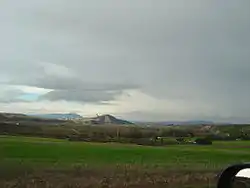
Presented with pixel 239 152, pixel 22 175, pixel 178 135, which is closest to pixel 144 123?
pixel 178 135

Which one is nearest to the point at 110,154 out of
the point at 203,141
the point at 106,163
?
the point at 106,163

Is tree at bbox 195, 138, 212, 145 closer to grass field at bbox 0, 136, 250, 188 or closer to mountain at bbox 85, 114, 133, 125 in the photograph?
grass field at bbox 0, 136, 250, 188

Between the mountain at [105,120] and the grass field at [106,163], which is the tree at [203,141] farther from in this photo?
the mountain at [105,120]

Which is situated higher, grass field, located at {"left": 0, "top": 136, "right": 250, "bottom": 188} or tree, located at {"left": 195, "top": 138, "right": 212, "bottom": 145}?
tree, located at {"left": 195, "top": 138, "right": 212, "bottom": 145}

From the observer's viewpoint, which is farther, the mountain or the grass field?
the mountain

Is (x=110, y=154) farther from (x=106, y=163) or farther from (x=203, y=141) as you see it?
(x=203, y=141)

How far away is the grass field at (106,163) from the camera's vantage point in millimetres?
4270

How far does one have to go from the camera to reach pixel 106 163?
4723 mm

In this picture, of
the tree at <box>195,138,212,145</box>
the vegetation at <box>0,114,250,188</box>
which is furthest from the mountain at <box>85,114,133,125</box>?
the tree at <box>195,138,212,145</box>

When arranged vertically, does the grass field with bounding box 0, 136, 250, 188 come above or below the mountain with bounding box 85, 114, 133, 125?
below

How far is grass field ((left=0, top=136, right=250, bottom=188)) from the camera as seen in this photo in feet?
14.0

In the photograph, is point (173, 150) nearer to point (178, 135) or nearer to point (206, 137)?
point (178, 135)

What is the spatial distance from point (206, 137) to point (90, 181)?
1.66m

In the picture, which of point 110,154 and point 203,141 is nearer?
point 110,154
